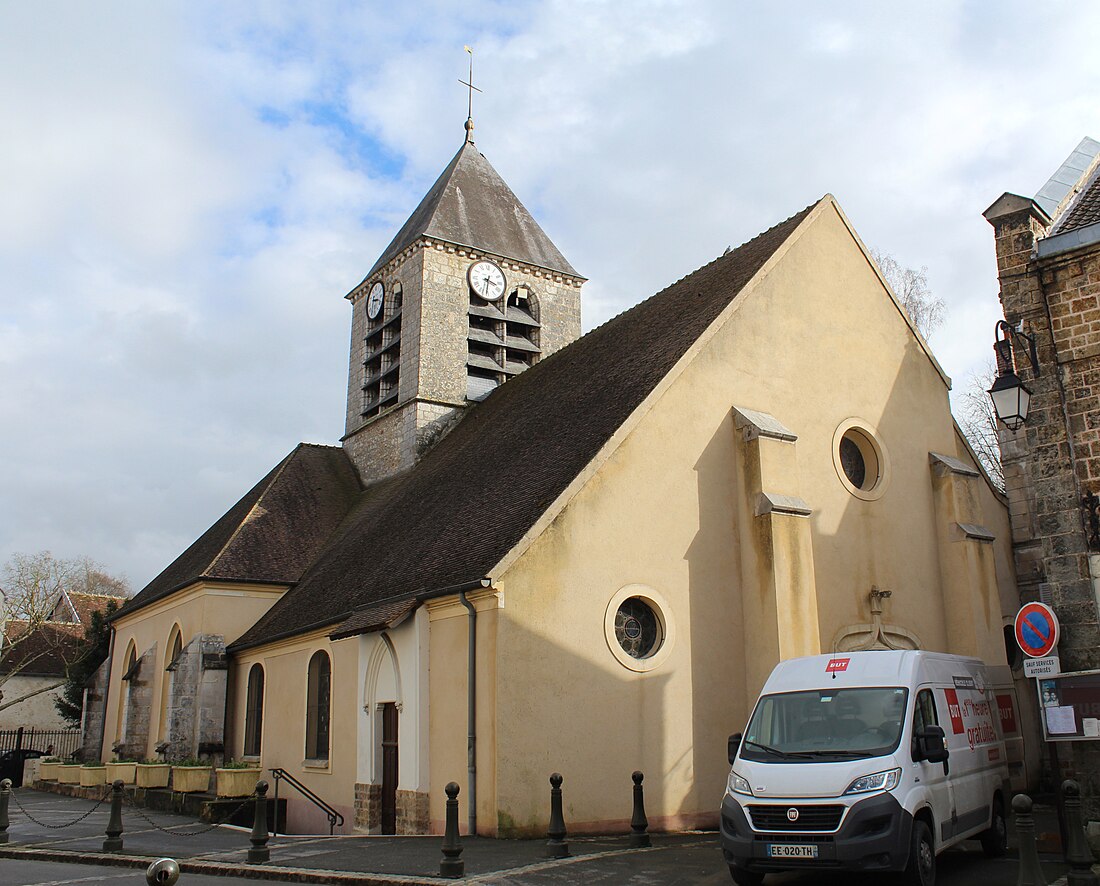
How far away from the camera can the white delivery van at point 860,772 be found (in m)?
7.93

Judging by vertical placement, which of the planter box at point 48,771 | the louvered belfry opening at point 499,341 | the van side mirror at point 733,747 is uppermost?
the louvered belfry opening at point 499,341

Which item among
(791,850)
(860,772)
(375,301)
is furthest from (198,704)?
(860,772)

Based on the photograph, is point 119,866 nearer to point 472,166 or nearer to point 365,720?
point 365,720

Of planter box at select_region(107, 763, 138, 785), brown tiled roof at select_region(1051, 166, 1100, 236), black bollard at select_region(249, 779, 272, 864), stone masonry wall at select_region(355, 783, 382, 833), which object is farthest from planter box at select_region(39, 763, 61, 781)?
brown tiled roof at select_region(1051, 166, 1100, 236)

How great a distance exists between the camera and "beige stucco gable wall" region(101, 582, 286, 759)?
847 inches

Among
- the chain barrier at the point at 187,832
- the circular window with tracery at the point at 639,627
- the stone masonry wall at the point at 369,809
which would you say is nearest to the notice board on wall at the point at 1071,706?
the circular window with tracery at the point at 639,627

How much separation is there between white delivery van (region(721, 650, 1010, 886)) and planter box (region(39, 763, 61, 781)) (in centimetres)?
2260

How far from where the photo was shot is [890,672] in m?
9.23

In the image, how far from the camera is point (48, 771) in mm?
25984

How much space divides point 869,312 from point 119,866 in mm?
14705

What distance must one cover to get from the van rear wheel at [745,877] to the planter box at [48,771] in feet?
74.9

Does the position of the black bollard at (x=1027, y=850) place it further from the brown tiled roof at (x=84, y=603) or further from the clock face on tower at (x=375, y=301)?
the brown tiled roof at (x=84, y=603)

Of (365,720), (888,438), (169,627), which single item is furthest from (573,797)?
(169,627)

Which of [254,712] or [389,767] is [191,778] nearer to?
[254,712]
